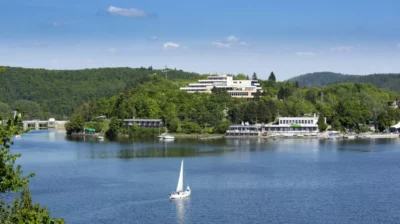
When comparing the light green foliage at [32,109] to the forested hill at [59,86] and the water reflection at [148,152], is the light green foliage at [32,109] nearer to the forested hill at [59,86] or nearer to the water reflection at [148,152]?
the forested hill at [59,86]

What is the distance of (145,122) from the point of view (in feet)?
243

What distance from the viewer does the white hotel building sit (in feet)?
278

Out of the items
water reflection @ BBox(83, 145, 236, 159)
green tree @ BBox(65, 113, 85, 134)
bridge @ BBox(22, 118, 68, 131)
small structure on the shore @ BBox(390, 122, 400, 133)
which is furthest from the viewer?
bridge @ BBox(22, 118, 68, 131)

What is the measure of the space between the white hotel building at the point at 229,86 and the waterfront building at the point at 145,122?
15.0m

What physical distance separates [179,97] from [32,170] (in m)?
42.2

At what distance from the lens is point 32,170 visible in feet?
127

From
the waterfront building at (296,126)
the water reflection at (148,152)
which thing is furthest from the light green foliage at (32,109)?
the water reflection at (148,152)

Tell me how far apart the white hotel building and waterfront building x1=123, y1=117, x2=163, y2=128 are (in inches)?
592

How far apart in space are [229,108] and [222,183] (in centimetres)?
4267

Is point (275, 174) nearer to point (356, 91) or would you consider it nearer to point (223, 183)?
point (223, 183)

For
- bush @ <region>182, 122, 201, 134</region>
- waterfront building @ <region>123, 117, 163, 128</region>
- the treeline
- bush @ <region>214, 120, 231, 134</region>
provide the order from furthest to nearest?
waterfront building @ <region>123, 117, 163, 128</region>, the treeline, bush @ <region>182, 122, 201, 134</region>, bush @ <region>214, 120, 231, 134</region>

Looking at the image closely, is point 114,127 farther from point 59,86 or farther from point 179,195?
point 59,86

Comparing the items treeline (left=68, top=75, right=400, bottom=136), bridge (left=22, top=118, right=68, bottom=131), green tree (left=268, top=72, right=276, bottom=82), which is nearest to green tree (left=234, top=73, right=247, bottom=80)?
green tree (left=268, top=72, right=276, bottom=82)

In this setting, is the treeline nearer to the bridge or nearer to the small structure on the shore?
the small structure on the shore
